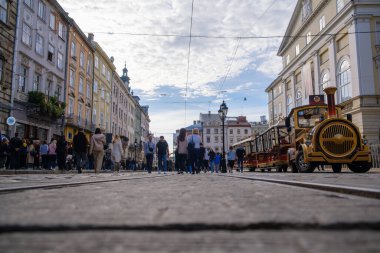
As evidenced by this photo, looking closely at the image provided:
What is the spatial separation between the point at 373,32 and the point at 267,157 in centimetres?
1356

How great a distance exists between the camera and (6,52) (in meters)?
20.1

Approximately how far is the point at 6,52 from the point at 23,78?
9.23 feet

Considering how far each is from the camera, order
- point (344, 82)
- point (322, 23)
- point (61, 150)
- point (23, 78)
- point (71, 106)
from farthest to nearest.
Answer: point (322, 23), point (71, 106), point (344, 82), point (23, 78), point (61, 150)

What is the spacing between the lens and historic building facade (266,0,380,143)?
2439 cm

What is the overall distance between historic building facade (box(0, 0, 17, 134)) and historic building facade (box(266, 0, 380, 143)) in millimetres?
22974

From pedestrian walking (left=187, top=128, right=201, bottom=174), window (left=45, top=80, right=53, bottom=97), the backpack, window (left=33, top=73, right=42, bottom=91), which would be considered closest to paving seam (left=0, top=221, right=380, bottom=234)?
pedestrian walking (left=187, top=128, right=201, bottom=174)

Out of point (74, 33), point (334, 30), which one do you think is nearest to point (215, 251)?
point (334, 30)

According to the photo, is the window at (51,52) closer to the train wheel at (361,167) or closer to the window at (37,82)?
the window at (37,82)

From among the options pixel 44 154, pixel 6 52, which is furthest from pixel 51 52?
pixel 44 154

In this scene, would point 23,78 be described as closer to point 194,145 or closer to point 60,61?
point 60,61

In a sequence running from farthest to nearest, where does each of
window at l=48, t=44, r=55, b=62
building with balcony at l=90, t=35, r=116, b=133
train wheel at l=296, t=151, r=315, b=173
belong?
1. building with balcony at l=90, t=35, r=116, b=133
2. window at l=48, t=44, r=55, b=62
3. train wheel at l=296, t=151, r=315, b=173

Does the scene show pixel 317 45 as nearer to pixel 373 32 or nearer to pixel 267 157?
pixel 373 32

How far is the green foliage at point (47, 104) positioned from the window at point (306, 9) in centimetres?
2643

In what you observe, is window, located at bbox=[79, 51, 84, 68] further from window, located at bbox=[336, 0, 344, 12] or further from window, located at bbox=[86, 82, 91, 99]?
window, located at bbox=[336, 0, 344, 12]
